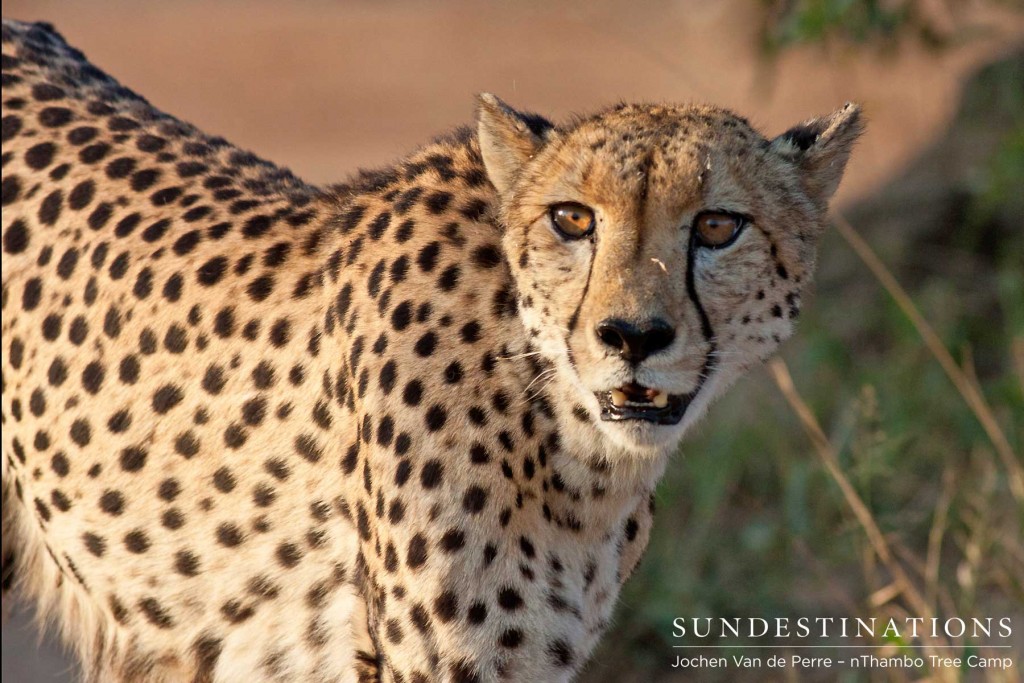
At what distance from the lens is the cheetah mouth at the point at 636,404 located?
2.27m

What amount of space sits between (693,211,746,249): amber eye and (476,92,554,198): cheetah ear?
13.9 inches

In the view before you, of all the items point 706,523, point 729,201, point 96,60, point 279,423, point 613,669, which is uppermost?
point 96,60

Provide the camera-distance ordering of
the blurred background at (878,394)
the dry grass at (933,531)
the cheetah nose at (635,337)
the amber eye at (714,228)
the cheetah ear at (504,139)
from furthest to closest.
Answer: the blurred background at (878,394)
the dry grass at (933,531)
the cheetah ear at (504,139)
the amber eye at (714,228)
the cheetah nose at (635,337)

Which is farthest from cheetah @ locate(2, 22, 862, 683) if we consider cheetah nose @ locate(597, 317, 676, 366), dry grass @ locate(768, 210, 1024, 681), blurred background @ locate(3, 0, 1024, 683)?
dry grass @ locate(768, 210, 1024, 681)

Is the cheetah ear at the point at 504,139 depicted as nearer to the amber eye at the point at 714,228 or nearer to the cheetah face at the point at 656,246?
the cheetah face at the point at 656,246

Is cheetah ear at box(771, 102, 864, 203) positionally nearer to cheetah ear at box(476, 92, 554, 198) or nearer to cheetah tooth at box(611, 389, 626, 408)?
cheetah ear at box(476, 92, 554, 198)

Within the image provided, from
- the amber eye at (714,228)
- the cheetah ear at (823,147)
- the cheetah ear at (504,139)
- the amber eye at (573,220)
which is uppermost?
the cheetah ear at (504,139)

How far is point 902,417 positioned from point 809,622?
733mm

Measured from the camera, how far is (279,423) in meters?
2.69

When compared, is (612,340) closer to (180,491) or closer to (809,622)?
(180,491)

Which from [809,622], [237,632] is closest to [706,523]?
[809,622]

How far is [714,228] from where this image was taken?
2.36 meters

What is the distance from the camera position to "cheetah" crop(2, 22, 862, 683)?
236cm

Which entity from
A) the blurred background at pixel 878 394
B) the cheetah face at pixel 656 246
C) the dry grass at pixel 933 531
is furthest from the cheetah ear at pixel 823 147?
the dry grass at pixel 933 531
